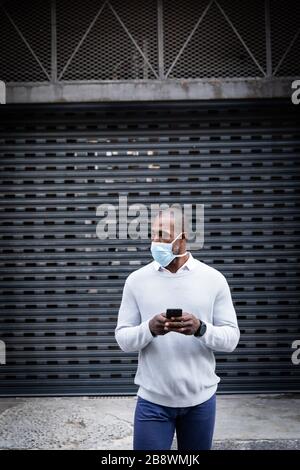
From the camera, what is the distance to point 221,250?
744 centimetres

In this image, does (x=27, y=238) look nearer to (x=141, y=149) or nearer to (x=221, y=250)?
(x=141, y=149)

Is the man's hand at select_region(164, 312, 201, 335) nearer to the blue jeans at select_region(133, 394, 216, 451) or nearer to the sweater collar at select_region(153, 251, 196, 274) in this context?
the sweater collar at select_region(153, 251, 196, 274)

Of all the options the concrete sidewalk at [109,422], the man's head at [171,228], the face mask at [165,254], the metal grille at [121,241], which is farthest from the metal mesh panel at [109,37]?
the face mask at [165,254]

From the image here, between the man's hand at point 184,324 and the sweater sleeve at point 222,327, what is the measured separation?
0.40 ft

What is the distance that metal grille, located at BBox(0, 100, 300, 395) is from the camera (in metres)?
7.32

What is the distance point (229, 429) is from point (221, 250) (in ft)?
7.82

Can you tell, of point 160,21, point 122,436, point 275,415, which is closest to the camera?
point 122,436

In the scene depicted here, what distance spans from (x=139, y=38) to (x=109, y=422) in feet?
15.8

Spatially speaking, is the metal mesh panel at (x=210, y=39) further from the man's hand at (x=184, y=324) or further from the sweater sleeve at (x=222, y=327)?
the man's hand at (x=184, y=324)

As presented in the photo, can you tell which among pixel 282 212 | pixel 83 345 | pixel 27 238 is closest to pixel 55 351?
pixel 83 345

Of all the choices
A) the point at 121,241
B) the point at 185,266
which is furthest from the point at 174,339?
the point at 121,241

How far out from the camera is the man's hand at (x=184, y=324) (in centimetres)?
299

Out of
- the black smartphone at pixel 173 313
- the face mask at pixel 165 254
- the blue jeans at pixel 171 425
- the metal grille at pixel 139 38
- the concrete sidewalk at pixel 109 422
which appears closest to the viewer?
the black smartphone at pixel 173 313

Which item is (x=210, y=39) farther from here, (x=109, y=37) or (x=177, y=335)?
(x=177, y=335)
